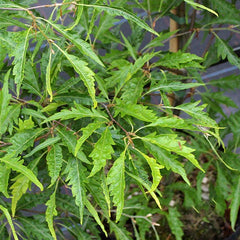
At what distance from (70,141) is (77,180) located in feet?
0.19

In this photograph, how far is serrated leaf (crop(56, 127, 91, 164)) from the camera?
50 centimetres

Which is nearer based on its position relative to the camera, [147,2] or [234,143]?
[147,2]

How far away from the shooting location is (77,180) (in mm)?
503

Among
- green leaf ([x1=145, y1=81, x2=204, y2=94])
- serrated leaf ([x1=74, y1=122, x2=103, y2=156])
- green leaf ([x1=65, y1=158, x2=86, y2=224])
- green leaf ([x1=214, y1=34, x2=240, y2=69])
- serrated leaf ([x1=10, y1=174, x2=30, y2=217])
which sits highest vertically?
green leaf ([x1=214, y1=34, x2=240, y2=69])

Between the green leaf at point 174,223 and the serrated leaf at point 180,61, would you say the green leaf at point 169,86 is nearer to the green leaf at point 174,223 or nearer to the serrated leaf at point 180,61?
the serrated leaf at point 180,61

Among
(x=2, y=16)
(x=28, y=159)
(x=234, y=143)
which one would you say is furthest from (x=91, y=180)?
(x=234, y=143)

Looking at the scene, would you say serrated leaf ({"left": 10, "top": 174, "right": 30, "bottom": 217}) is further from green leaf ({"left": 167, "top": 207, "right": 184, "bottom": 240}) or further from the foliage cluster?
green leaf ({"left": 167, "top": 207, "right": 184, "bottom": 240})

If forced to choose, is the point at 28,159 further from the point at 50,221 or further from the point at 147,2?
the point at 147,2

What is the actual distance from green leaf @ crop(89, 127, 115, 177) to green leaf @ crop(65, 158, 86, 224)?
7 cm

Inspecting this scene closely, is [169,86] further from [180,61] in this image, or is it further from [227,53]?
[227,53]

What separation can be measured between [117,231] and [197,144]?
0.31m

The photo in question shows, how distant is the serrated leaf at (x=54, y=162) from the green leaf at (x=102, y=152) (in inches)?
2.8

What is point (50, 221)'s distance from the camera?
500mm

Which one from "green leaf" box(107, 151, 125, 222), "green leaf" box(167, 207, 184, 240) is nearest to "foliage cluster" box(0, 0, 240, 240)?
"green leaf" box(107, 151, 125, 222)
